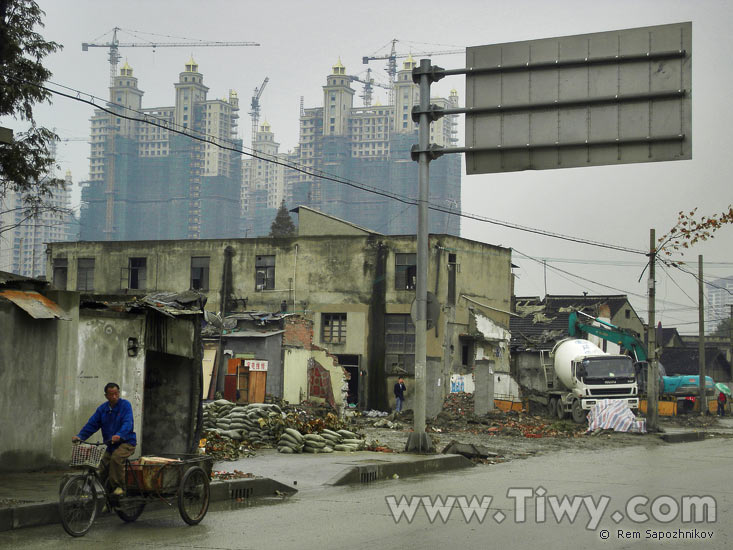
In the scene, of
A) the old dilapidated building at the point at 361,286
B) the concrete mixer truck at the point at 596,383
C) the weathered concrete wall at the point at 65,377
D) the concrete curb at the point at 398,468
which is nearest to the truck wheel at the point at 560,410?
the concrete mixer truck at the point at 596,383

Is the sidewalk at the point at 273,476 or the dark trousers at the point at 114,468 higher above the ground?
the dark trousers at the point at 114,468

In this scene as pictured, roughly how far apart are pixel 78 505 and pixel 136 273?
164 ft

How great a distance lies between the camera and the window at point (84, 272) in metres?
A: 60.5

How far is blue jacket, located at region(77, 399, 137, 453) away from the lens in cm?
1130

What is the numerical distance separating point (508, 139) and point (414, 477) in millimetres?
7042

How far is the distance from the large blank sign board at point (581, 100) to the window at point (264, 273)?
121 feet

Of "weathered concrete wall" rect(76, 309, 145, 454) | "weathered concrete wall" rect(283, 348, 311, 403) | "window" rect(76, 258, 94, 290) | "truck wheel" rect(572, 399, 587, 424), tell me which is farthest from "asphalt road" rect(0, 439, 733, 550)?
"window" rect(76, 258, 94, 290)

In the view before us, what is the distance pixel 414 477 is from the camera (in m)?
17.9

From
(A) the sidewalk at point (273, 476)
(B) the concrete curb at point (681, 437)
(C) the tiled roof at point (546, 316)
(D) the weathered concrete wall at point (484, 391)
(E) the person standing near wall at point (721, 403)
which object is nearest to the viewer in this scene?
(A) the sidewalk at point (273, 476)

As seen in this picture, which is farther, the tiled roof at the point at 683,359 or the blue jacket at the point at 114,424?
the tiled roof at the point at 683,359

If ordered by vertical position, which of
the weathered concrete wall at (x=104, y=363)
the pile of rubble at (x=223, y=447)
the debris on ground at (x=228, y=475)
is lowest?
the pile of rubble at (x=223, y=447)

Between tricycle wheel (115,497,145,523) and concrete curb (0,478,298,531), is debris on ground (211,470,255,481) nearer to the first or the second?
concrete curb (0,478,298,531)

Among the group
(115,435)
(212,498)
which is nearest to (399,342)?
(212,498)

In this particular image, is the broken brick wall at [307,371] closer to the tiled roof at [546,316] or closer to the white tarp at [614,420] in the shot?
the white tarp at [614,420]
